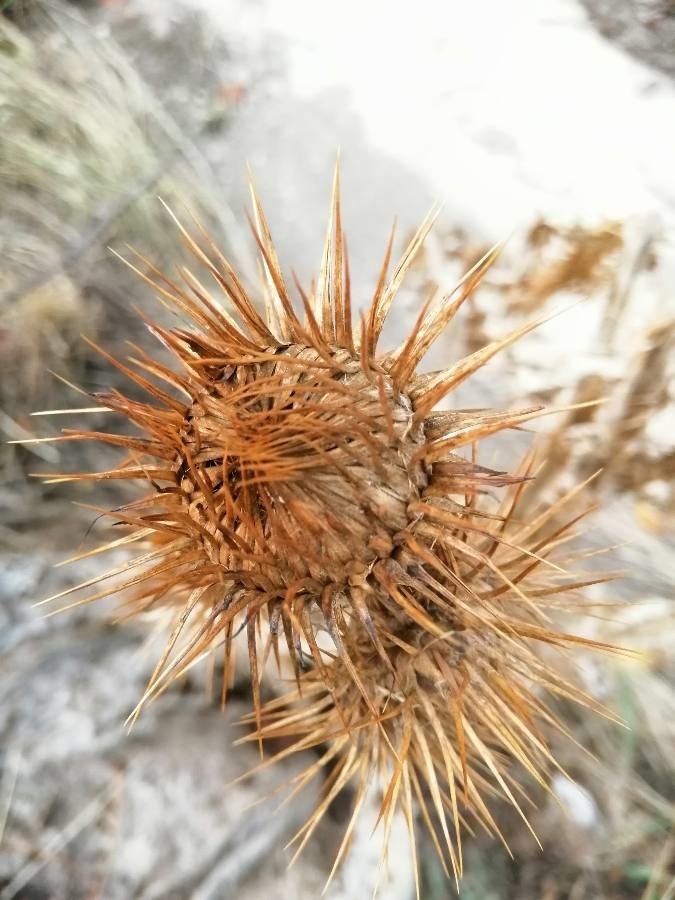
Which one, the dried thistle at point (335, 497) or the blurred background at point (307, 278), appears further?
the blurred background at point (307, 278)

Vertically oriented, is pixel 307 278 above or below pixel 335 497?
above

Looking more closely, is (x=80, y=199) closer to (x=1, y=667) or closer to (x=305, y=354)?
(x=1, y=667)

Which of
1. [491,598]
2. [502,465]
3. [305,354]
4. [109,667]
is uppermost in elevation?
[502,465]

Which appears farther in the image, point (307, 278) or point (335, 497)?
point (307, 278)

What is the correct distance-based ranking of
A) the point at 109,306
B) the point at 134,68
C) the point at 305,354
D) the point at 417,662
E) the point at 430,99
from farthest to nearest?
the point at 134,68, the point at 430,99, the point at 109,306, the point at 417,662, the point at 305,354

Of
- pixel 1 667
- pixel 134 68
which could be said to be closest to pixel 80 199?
pixel 134 68

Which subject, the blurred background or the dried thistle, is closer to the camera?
the dried thistle

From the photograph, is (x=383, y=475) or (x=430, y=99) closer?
(x=383, y=475)

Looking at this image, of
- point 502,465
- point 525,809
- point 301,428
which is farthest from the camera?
point 502,465
